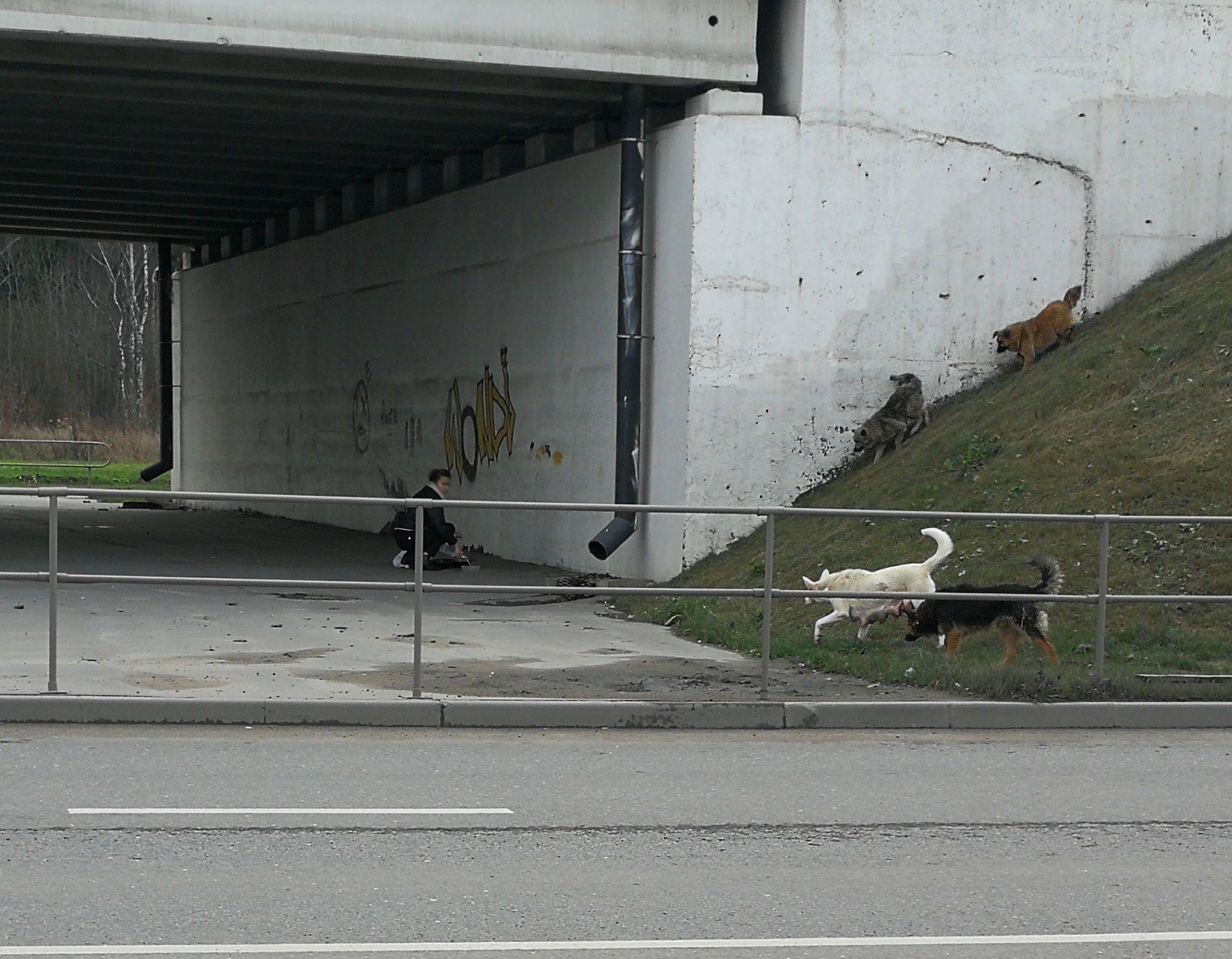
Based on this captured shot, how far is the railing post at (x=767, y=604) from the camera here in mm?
11906

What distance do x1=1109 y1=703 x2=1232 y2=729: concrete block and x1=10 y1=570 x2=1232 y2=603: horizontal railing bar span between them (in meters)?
0.83

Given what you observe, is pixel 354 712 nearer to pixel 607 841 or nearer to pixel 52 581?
pixel 52 581

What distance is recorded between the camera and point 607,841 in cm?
756

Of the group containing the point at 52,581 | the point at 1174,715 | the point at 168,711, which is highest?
the point at 52,581

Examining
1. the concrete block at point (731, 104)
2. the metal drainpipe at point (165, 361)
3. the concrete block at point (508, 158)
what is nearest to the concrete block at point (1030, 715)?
the concrete block at point (731, 104)

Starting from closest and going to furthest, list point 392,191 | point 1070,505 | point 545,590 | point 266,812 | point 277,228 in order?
point 266,812
point 545,590
point 1070,505
point 392,191
point 277,228

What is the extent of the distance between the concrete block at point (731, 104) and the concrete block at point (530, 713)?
952 centimetres

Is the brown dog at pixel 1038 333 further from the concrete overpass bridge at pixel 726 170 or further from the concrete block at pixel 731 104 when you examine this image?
the concrete block at pixel 731 104

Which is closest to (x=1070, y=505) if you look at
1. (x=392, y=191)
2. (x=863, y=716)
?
(x=863, y=716)

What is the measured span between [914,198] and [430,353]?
32.8ft

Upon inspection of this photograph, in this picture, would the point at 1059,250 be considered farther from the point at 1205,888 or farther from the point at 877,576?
the point at 1205,888

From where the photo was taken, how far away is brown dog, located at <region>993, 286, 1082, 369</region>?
1984 cm

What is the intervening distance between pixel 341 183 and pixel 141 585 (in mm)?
20271

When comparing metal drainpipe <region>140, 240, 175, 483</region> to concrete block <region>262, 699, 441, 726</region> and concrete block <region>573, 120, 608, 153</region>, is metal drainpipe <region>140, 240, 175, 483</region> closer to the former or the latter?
concrete block <region>573, 120, 608, 153</region>
